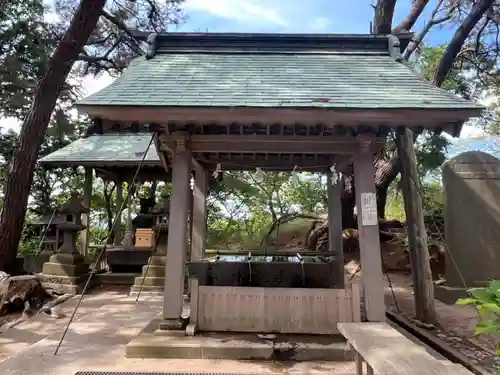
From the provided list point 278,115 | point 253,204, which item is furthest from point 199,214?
point 253,204

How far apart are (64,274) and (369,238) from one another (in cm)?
720

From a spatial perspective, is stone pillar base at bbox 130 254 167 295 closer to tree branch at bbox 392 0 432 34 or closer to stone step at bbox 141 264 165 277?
stone step at bbox 141 264 165 277

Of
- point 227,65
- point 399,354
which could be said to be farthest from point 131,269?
point 399,354

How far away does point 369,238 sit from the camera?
451 centimetres

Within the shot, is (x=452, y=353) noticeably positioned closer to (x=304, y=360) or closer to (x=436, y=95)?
(x=304, y=360)

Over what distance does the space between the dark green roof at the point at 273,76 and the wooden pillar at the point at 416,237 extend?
1306 mm

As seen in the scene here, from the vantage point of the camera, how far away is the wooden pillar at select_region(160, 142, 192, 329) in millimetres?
4457

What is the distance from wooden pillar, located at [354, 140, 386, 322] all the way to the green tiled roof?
540 cm

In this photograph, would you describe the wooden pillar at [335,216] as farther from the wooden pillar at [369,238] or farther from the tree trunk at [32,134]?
the tree trunk at [32,134]

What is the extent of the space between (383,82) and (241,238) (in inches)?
445

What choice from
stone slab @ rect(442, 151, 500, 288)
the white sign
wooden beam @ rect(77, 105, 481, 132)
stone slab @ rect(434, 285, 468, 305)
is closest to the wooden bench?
the white sign

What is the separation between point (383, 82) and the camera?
16.0 ft

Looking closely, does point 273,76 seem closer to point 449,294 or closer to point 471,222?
point 471,222

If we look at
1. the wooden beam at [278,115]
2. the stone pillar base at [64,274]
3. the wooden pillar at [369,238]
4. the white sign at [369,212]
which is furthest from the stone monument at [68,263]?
the white sign at [369,212]
